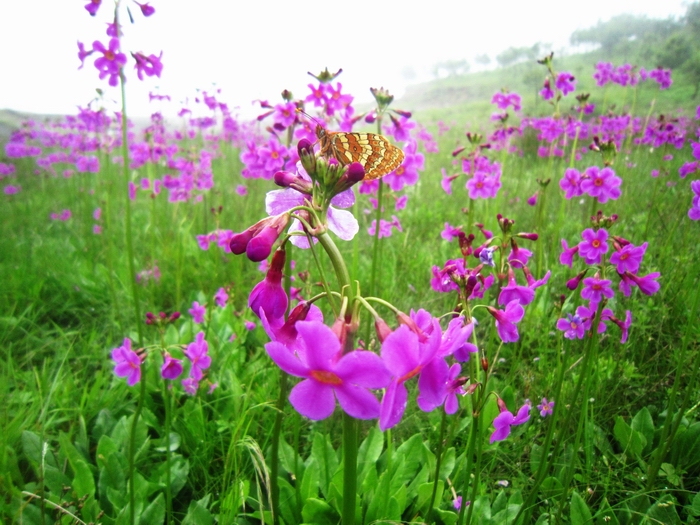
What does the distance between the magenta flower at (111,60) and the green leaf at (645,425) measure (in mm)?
3008

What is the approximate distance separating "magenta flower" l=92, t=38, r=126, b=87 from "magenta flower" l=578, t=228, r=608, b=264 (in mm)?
2304

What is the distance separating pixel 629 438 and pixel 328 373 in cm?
177

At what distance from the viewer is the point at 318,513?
1583 mm

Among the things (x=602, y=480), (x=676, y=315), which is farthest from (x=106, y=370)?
(x=676, y=315)

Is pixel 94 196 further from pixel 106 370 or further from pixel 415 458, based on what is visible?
pixel 415 458

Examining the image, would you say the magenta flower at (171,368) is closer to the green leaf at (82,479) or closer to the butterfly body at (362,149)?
the green leaf at (82,479)

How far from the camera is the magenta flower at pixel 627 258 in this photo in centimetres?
157

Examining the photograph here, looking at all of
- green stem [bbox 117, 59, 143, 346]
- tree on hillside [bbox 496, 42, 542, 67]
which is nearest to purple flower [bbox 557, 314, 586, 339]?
green stem [bbox 117, 59, 143, 346]

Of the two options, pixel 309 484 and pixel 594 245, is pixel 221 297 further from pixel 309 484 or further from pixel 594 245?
pixel 594 245

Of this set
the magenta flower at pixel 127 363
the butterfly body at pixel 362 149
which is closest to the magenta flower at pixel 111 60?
the magenta flower at pixel 127 363

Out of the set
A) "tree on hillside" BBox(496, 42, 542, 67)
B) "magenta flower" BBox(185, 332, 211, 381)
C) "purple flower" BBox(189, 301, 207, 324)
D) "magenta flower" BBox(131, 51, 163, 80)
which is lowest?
"purple flower" BBox(189, 301, 207, 324)

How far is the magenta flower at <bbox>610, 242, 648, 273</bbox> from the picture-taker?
1.57 metres

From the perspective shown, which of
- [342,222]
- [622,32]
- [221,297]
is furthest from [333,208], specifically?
[622,32]

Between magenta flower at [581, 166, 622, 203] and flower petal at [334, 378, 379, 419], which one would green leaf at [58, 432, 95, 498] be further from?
magenta flower at [581, 166, 622, 203]
